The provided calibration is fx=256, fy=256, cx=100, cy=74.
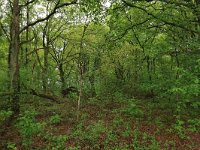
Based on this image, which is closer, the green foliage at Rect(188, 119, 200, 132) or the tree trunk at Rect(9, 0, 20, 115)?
the green foliage at Rect(188, 119, 200, 132)

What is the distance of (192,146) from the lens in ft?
38.0

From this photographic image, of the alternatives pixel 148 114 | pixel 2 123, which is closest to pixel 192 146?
pixel 148 114

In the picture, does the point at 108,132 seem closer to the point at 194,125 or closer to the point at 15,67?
the point at 194,125

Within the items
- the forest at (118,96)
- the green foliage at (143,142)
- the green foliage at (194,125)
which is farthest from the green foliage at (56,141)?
the green foliage at (194,125)

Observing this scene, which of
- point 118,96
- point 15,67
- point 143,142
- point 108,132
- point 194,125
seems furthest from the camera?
point 118,96

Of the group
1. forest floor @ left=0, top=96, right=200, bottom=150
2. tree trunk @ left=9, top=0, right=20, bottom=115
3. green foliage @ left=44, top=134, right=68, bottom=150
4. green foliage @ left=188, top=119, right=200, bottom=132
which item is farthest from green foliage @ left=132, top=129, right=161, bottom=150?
tree trunk @ left=9, top=0, right=20, bottom=115

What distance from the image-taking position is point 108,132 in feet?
41.8

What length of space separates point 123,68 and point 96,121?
9541mm

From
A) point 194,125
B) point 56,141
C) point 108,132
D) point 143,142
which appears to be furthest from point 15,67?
point 194,125

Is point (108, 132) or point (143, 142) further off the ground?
point (108, 132)

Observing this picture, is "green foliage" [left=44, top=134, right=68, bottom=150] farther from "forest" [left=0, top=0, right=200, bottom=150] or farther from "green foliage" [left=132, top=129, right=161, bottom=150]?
"green foliage" [left=132, top=129, right=161, bottom=150]

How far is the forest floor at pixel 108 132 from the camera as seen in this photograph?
1155cm

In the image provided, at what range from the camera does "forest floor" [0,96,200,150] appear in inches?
455

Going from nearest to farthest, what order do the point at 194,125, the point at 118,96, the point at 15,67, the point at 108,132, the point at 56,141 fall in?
the point at 56,141 < the point at 108,132 < the point at 194,125 < the point at 15,67 < the point at 118,96
